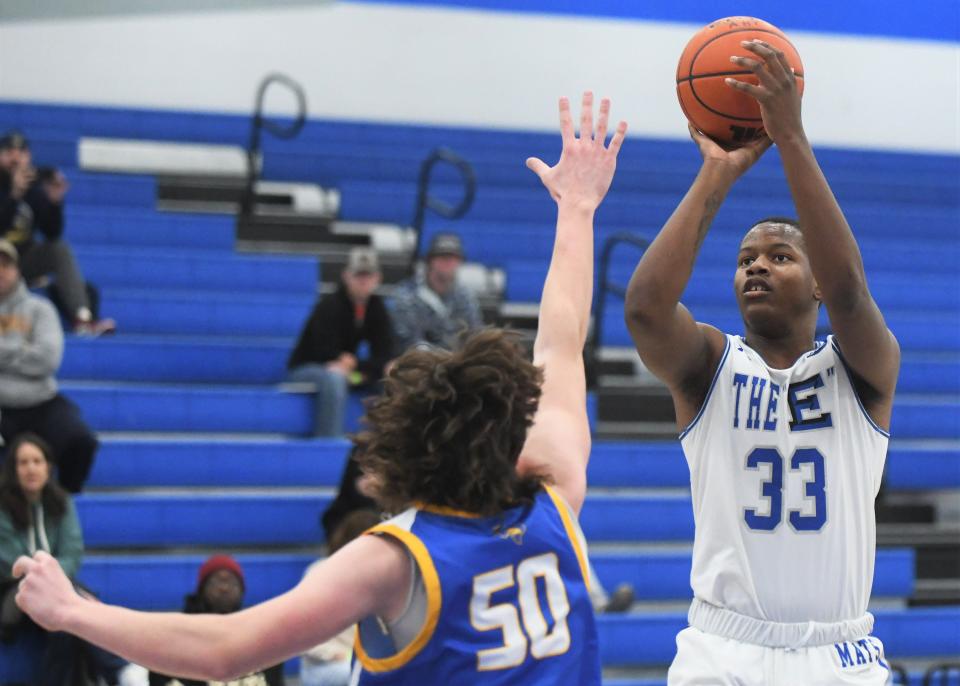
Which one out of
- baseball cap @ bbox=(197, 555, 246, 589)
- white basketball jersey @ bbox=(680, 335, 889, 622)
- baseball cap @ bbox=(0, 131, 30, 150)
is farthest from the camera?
baseball cap @ bbox=(0, 131, 30, 150)

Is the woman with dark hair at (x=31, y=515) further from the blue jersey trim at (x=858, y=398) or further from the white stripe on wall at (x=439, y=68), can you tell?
the white stripe on wall at (x=439, y=68)

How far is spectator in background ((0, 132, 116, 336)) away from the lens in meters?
8.58

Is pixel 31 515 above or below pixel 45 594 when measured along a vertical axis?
below

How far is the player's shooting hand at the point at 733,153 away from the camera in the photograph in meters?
2.96

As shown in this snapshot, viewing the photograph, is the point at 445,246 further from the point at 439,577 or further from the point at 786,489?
the point at 439,577

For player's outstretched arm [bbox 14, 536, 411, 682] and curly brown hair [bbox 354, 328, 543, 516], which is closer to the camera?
player's outstretched arm [bbox 14, 536, 411, 682]

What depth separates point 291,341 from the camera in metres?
9.26

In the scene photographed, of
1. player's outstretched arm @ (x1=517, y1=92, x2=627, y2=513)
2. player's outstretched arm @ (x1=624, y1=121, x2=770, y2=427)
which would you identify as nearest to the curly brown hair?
player's outstretched arm @ (x1=517, y1=92, x2=627, y2=513)

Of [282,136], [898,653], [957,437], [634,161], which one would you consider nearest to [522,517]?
[898,653]

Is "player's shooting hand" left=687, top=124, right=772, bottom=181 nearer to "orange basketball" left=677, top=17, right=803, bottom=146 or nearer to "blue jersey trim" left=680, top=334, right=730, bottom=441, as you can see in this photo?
"orange basketball" left=677, top=17, right=803, bottom=146

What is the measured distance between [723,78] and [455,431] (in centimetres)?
120

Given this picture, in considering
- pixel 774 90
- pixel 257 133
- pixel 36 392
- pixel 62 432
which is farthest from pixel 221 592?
pixel 257 133

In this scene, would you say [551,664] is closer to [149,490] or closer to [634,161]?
[149,490]

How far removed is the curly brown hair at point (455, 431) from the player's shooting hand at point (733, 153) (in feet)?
2.96
